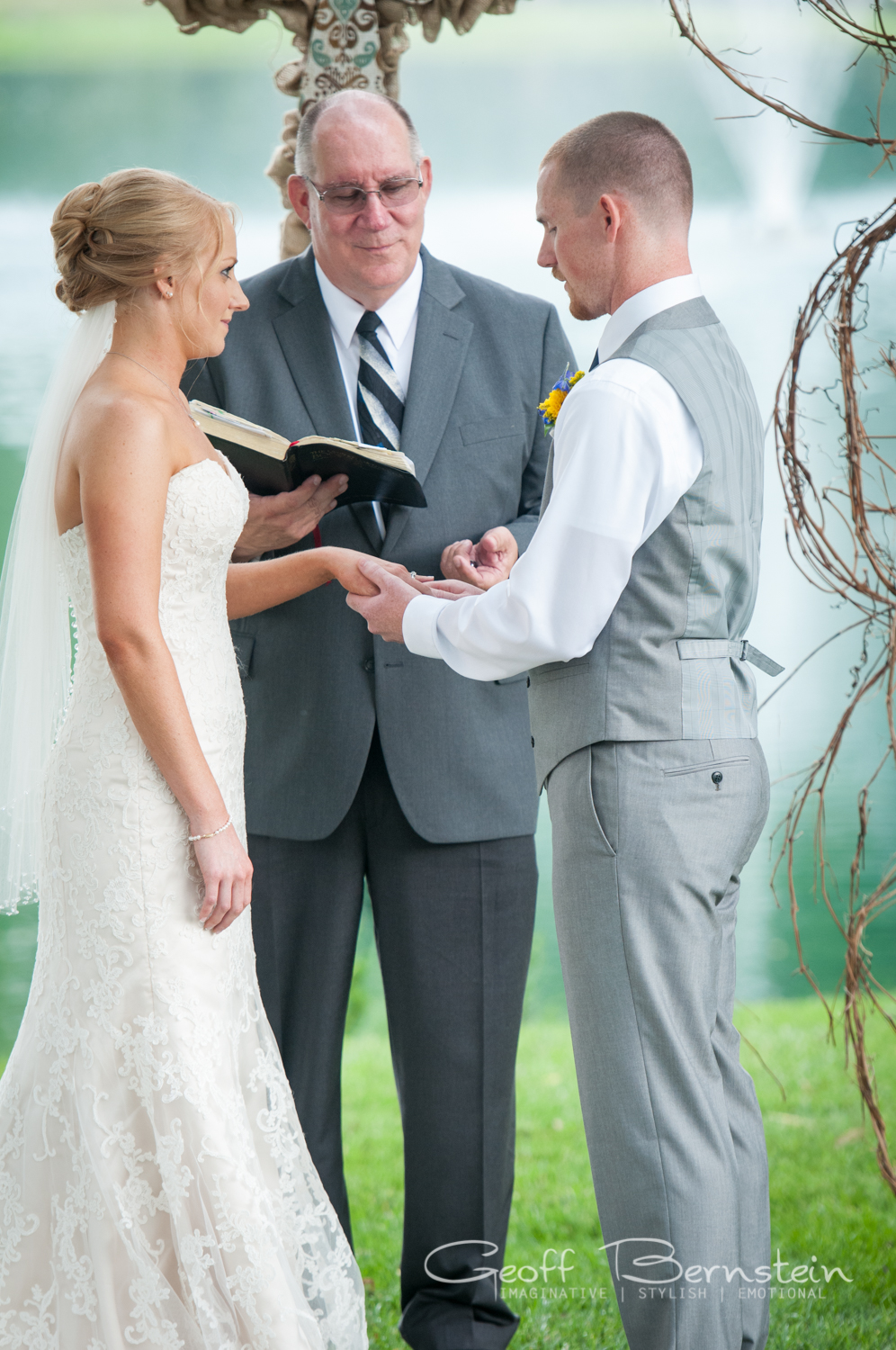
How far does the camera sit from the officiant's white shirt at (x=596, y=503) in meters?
1.66

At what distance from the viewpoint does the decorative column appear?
242 cm

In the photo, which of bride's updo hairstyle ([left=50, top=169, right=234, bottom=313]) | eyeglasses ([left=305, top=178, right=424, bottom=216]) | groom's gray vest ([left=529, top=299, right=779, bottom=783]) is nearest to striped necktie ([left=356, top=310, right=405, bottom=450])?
eyeglasses ([left=305, top=178, right=424, bottom=216])

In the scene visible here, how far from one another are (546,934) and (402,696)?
277cm

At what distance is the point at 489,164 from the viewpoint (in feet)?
13.3

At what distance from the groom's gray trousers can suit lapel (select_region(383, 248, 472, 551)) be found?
2.49ft

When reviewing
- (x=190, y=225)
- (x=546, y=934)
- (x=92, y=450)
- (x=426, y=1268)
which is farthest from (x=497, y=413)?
(x=546, y=934)

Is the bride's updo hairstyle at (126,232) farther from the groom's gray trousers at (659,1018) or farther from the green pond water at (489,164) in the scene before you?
the green pond water at (489,164)

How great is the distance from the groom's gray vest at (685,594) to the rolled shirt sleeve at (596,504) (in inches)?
1.3

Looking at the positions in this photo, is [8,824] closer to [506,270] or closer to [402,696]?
[402,696]

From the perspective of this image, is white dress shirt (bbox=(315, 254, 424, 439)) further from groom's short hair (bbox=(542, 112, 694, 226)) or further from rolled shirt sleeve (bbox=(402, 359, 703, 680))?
rolled shirt sleeve (bbox=(402, 359, 703, 680))

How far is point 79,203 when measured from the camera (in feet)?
5.88

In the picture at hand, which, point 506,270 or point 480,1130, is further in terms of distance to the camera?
point 506,270

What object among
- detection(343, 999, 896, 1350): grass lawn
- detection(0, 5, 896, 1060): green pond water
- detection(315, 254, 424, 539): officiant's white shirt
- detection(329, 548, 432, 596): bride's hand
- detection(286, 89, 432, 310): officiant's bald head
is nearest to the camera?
detection(329, 548, 432, 596): bride's hand

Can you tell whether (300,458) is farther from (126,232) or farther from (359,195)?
(359,195)
